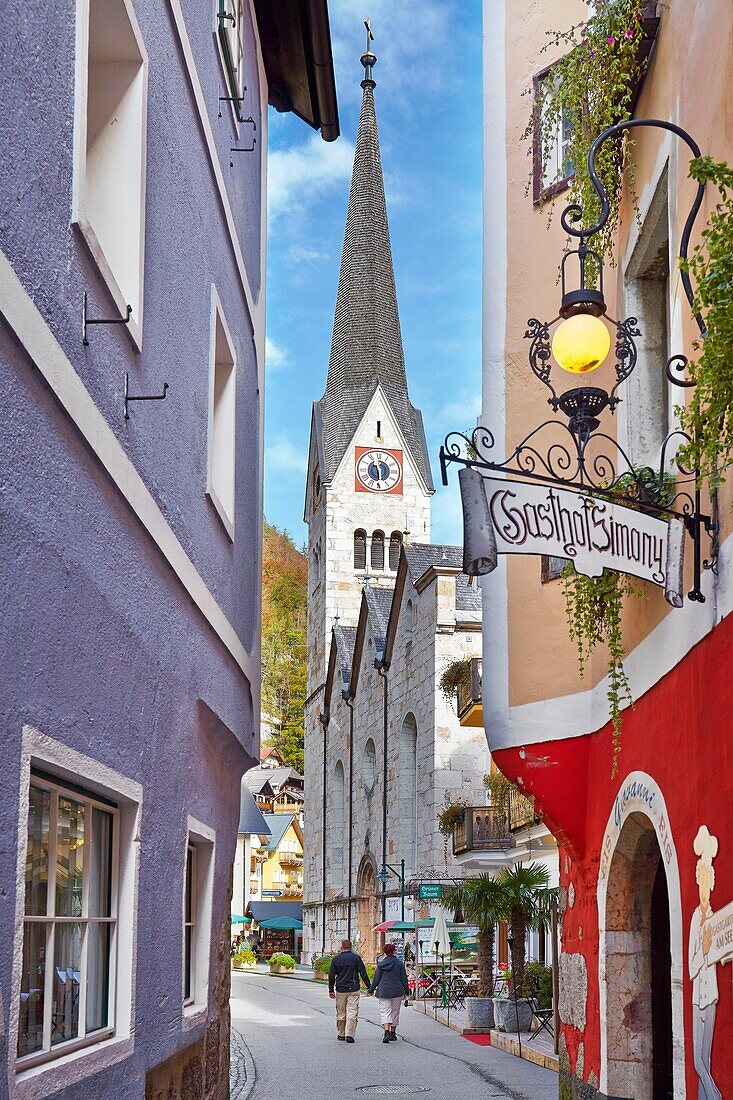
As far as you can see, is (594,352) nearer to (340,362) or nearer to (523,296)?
(523,296)

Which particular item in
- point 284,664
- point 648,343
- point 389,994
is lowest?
point 389,994

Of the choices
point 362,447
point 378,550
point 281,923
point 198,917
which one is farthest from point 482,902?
point 281,923

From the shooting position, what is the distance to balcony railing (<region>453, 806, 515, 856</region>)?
29.6 meters

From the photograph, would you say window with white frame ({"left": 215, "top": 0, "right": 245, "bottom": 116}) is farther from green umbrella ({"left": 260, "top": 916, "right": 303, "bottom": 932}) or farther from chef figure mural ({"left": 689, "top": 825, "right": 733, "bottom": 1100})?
green umbrella ({"left": 260, "top": 916, "right": 303, "bottom": 932})

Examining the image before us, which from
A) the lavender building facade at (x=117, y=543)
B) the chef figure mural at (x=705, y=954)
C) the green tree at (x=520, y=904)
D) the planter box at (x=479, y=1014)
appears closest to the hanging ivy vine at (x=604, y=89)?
the lavender building facade at (x=117, y=543)

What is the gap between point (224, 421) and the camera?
9203 mm

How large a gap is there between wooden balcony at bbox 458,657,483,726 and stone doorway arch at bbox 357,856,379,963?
1065 centimetres

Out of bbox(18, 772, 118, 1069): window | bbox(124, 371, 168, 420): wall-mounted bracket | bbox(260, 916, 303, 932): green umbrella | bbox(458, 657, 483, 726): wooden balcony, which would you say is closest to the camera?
bbox(18, 772, 118, 1069): window

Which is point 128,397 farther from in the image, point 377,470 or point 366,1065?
point 377,470

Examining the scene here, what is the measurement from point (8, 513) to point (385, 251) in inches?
2470

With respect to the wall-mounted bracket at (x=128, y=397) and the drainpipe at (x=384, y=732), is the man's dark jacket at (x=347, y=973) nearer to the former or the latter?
the wall-mounted bracket at (x=128, y=397)

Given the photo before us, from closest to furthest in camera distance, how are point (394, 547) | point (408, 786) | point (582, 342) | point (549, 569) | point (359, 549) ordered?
1. point (582, 342)
2. point (549, 569)
3. point (408, 786)
4. point (359, 549)
5. point (394, 547)

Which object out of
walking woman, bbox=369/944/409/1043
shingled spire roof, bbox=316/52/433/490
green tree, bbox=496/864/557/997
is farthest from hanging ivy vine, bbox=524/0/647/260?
shingled spire roof, bbox=316/52/433/490

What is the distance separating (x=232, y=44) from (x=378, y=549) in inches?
1910
